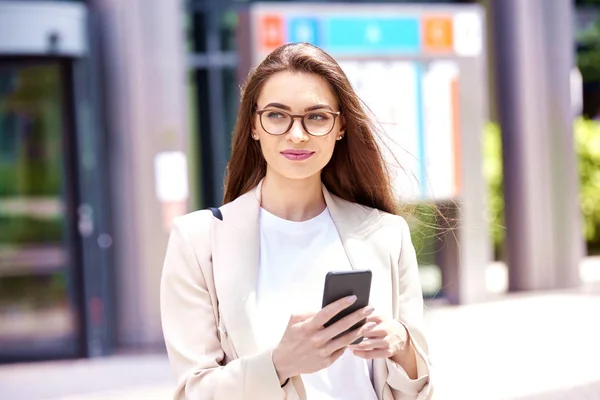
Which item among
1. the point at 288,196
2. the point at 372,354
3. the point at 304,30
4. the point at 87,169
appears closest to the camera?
the point at 372,354

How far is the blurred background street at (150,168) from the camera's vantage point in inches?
283

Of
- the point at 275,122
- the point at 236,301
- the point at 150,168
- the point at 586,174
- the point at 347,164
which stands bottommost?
the point at 586,174

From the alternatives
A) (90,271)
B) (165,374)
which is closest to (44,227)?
(90,271)

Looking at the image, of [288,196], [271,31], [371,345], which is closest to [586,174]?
[271,31]

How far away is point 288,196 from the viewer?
2117mm

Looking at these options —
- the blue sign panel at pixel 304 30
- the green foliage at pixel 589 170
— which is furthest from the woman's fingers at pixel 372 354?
the green foliage at pixel 589 170

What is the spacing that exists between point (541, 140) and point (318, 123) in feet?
26.9

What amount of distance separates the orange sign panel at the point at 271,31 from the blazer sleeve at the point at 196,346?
5968 mm

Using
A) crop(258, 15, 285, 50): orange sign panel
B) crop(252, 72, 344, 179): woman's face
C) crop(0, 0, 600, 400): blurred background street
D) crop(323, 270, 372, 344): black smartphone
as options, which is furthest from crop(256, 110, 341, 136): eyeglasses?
crop(258, 15, 285, 50): orange sign panel

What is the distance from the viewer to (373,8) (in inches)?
335

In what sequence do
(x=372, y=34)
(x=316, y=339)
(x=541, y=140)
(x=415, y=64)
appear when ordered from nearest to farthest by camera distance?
1. (x=316, y=339)
2. (x=372, y=34)
3. (x=415, y=64)
4. (x=541, y=140)

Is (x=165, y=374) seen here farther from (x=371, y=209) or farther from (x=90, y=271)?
(x=371, y=209)

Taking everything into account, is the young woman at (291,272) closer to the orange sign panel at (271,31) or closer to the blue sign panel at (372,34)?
the orange sign panel at (271,31)

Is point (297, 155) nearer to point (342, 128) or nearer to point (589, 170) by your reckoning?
point (342, 128)
